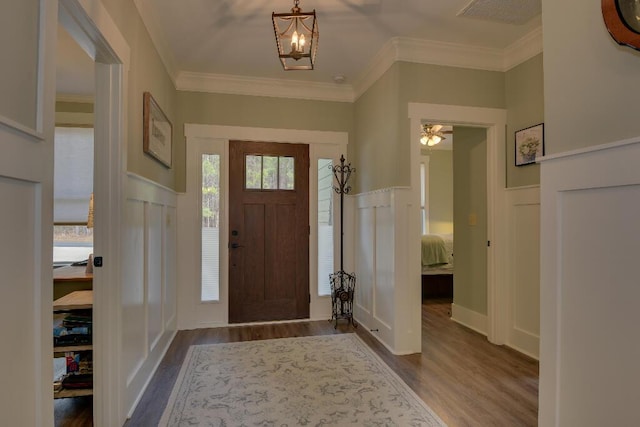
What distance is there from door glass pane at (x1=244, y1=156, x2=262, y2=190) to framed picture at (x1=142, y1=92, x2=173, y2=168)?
2.74 feet

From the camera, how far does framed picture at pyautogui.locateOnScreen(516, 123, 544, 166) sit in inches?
113

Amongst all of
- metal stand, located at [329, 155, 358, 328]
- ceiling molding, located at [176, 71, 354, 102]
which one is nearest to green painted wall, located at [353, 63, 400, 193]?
metal stand, located at [329, 155, 358, 328]

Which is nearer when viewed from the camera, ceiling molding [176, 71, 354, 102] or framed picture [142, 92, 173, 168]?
framed picture [142, 92, 173, 168]

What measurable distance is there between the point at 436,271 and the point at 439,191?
9.94 feet

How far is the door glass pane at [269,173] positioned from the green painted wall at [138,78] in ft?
3.64

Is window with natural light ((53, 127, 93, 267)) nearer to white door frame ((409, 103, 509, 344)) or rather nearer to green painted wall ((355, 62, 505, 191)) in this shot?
green painted wall ((355, 62, 505, 191))

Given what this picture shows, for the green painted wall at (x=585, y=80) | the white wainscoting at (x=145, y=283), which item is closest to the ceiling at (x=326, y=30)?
the white wainscoting at (x=145, y=283)

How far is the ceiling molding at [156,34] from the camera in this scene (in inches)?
94.0

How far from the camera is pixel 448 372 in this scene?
8.57ft

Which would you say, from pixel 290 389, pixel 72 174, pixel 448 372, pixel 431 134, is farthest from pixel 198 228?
pixel 431 134

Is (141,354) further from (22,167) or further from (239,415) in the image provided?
(22,167)

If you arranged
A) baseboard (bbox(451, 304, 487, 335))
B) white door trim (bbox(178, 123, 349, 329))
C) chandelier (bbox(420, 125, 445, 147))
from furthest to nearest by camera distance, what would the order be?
chandelier (bbox(420, 125, 445, 147)) < white door trim (bbox(178, 123, 349, 329)) < baseboard (bbox(451, 304, 487, 335))

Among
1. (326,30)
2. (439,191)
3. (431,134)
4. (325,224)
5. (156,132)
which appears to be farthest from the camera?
(439,191)

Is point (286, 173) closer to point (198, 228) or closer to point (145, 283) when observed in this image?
point (198, 228)
